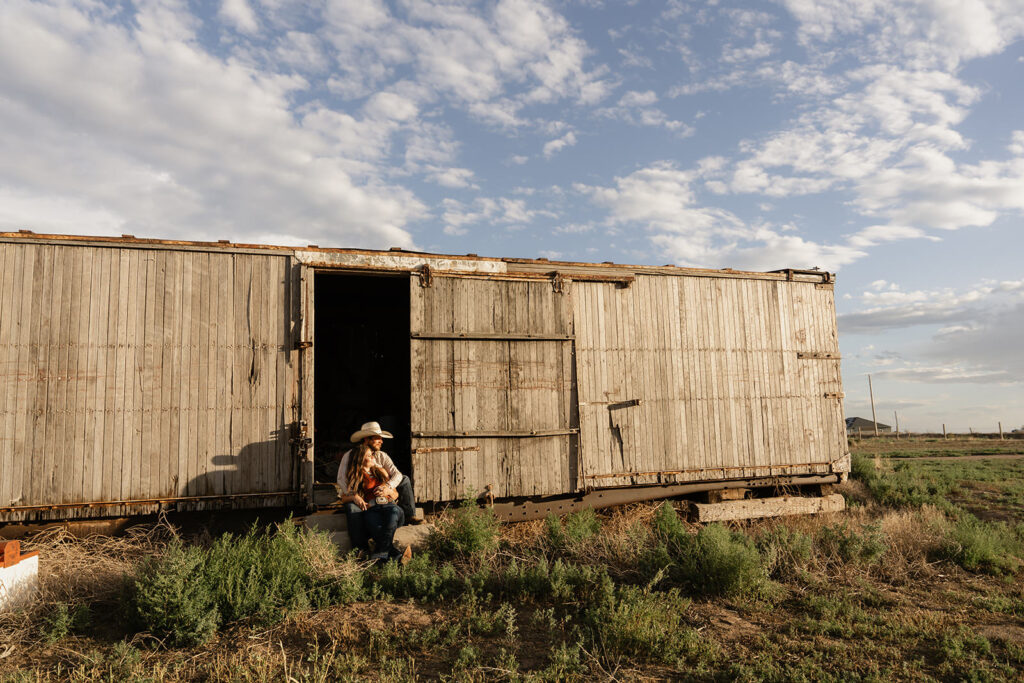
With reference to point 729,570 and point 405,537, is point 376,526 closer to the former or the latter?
point 405,537

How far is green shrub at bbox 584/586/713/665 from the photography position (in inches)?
181

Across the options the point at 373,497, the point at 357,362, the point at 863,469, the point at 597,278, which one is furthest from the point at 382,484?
the point at 863,469

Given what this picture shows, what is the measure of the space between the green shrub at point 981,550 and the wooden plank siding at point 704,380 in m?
2.48

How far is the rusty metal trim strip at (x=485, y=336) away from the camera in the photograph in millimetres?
8133

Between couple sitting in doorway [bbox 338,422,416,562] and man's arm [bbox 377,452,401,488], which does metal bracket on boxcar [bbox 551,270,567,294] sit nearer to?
couple sitting in doorway [bbox 338,422,416,562]

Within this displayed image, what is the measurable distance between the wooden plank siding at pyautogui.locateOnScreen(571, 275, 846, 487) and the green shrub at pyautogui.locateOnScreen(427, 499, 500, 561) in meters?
1.98

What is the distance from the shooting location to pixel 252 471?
24.2 ft

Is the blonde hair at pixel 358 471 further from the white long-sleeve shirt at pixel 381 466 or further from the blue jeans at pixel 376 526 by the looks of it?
the blue jeans at pixel 376 526

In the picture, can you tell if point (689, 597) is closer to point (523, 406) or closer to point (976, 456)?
point (523, 406)

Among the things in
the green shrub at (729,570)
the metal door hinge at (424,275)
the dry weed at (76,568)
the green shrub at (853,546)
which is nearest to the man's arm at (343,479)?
the dry weed at (76,568)

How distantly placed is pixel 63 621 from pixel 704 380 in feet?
26.8

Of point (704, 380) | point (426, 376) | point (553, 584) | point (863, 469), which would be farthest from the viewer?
point (863, 469)

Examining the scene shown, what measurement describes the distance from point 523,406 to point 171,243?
4.85 meters

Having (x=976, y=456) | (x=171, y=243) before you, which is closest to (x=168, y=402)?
(x=171, y=243)
